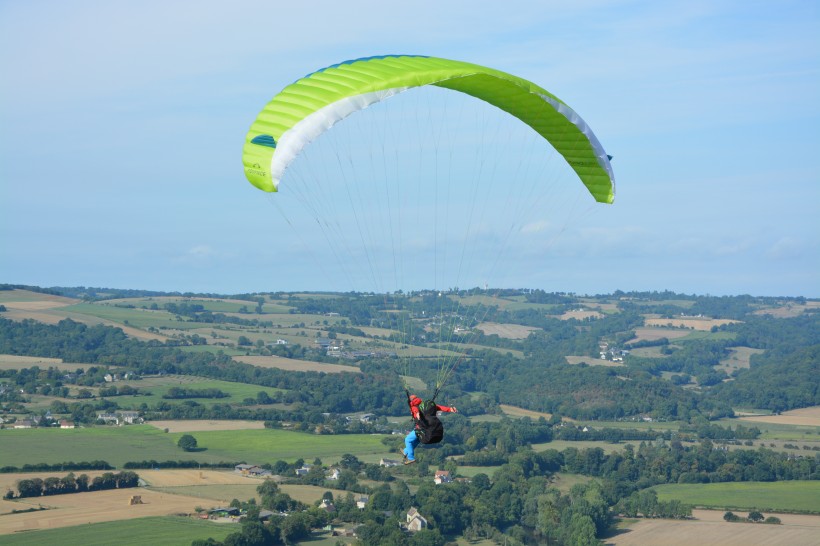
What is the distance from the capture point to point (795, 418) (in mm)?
99812

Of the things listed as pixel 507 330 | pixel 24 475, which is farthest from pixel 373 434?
pixel 507 330

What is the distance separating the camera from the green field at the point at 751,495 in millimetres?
59406

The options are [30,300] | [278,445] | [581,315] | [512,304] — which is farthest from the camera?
[512,304]

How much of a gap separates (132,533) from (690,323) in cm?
14181

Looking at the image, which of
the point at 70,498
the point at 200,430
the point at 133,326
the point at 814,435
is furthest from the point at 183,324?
the point at 70,498

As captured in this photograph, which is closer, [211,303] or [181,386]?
[181,386]

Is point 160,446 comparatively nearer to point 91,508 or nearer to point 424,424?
point 91,508

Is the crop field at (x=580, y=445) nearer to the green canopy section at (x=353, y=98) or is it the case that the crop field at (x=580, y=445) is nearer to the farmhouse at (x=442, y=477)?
the farmhouse at (x=442, y=477)

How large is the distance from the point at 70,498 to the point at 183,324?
281ft

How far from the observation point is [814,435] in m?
88.4

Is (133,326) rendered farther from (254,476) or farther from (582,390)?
(254,476)

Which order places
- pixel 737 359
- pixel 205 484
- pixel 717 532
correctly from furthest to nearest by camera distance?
1. pixel 737 359
2. pixel 205 484
3. pixel 717 532

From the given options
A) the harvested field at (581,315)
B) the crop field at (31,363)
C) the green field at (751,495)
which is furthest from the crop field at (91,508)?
the harvested field at (581,315)

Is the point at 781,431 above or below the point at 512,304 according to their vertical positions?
below
